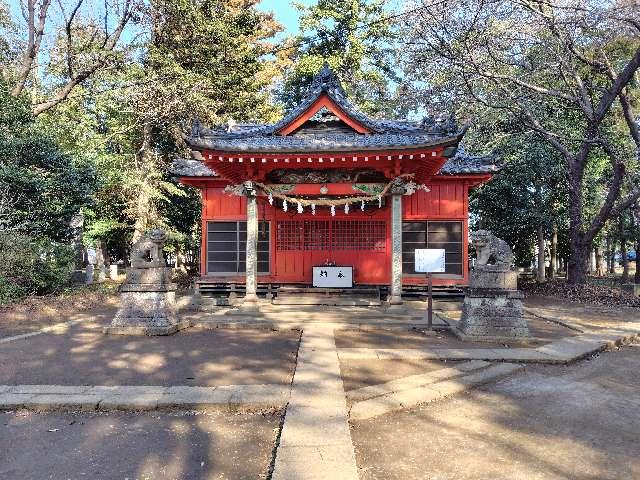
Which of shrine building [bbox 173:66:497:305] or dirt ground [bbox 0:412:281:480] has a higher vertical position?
shrine building [bbox 173:66:497:305]

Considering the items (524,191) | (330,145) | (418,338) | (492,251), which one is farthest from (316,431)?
(524,191)

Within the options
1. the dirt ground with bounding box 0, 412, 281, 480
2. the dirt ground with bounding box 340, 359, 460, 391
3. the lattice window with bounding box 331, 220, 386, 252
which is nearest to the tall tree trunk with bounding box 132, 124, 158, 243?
the lattice window with bounding box 331, 220, 386, 252

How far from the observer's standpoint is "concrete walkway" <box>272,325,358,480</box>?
3125mm

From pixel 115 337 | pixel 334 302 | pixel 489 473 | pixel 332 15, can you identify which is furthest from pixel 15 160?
pixel 332 15

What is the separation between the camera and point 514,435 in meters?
3.98

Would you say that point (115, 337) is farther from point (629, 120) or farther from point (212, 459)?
point (629, 120)

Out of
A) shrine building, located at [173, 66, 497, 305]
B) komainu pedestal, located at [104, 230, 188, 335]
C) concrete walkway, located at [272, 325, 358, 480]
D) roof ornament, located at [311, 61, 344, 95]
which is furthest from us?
roof ornament, located at [311, 61, 344, 95]

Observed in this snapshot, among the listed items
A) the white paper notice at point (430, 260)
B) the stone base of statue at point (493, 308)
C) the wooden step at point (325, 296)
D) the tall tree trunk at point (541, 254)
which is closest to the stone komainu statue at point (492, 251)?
the stone base of statue at point (493, 308)

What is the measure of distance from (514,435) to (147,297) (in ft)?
23.6

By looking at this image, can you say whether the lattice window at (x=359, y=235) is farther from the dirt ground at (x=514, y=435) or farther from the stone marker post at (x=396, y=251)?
the dirt ground at (x=514, y=435)

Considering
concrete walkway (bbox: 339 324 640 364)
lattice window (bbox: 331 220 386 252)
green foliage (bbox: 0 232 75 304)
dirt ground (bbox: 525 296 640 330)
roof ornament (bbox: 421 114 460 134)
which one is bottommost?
dirt ground (bbox: 525 296 640 330)

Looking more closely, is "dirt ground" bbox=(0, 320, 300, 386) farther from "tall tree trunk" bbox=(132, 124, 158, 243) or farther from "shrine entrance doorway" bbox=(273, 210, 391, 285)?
"tall tree trunk" bbox=(132, 124, 158, 243)

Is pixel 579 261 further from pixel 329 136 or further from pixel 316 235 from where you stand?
pixel 329 136

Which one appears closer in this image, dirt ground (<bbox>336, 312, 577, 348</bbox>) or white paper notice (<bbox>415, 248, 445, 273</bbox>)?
dirt ground (<bbox>336, 312, 577, 348</bbox>)
